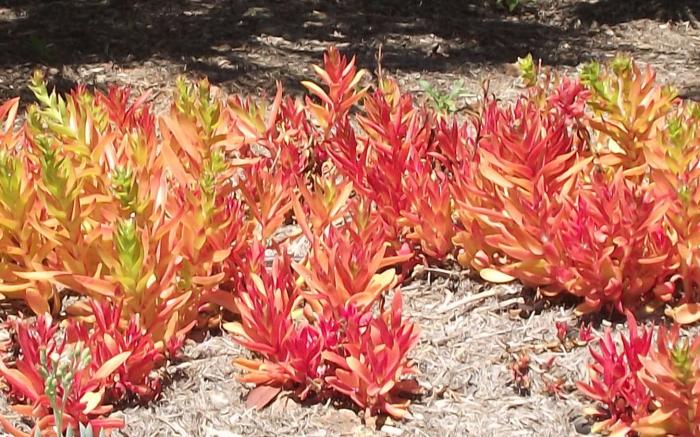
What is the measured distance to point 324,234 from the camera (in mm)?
3125

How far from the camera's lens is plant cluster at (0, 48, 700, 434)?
2.78 m

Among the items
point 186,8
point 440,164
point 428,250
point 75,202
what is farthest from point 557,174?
point 186,8

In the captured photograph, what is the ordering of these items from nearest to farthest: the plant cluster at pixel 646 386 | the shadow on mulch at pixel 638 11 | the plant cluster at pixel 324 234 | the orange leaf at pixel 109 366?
the plant cluster at pixel 646 386
the orange leaf at pixel 109 366
the plant cluster at pixel 324 234
the shadow on mulch at pixel 638 11

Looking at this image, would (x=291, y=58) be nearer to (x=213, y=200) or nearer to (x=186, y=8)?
(x=186, y=8)

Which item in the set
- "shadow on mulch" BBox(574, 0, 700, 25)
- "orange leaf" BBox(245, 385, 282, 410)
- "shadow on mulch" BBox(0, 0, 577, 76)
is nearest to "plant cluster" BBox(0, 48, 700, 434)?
"orange leaf" BBox(245, 385, 282, 410)

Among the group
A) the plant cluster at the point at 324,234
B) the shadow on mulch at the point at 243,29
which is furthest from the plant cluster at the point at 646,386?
the shadow on mulch at the point at 243,29

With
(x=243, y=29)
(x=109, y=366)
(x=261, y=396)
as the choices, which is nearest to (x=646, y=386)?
(x=261, y=396)

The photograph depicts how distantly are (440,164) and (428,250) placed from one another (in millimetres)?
636

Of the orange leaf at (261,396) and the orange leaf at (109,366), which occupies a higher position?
the orange leaf at (109,366)

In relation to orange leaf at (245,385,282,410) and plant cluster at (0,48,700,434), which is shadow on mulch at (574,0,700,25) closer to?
plant cluster at (0,48,700,434)

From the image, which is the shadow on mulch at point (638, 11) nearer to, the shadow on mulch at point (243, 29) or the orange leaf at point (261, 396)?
the shadow on mulch at point (243, 29)

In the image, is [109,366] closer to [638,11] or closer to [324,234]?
[324,234]

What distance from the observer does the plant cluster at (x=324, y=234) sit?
278cm

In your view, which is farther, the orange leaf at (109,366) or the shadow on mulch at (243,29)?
the shadow on mulch at (243,29)
